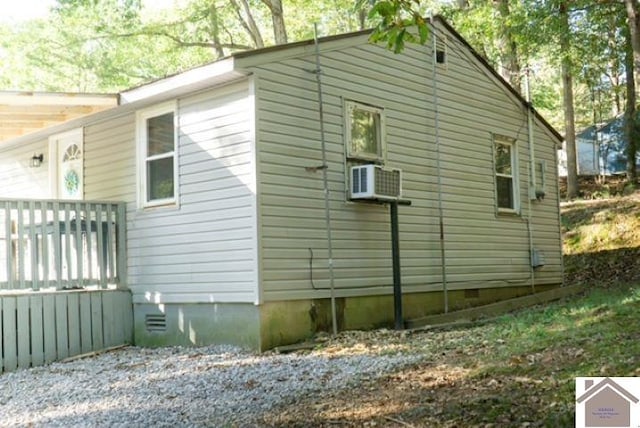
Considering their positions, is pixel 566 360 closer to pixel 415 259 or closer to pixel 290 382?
pixel 290 382

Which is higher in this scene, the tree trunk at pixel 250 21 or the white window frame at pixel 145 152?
the tree trunk at pixel 250 21

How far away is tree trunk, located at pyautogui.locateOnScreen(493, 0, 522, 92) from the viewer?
16672 mm

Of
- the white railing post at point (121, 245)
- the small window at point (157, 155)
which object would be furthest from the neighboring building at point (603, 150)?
the white railing post at point (121, 245)

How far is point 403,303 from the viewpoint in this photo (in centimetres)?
938

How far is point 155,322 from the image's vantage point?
8.63 m

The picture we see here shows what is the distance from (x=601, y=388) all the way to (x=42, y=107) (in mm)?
8550

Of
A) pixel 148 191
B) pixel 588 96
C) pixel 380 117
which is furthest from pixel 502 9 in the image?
pixel 588 96

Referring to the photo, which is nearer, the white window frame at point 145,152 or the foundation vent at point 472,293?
the white window frame at point 145,152

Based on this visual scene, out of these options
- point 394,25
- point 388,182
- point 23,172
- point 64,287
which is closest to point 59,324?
point 64,287

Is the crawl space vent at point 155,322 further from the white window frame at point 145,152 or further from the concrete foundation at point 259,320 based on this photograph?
the white window frame at point 145,152

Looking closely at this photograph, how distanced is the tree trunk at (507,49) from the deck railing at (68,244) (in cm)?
1112

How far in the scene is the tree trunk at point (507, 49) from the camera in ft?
54.7

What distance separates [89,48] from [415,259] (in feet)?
61.6

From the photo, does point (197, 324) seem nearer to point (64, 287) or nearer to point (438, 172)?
point (64, 287)
